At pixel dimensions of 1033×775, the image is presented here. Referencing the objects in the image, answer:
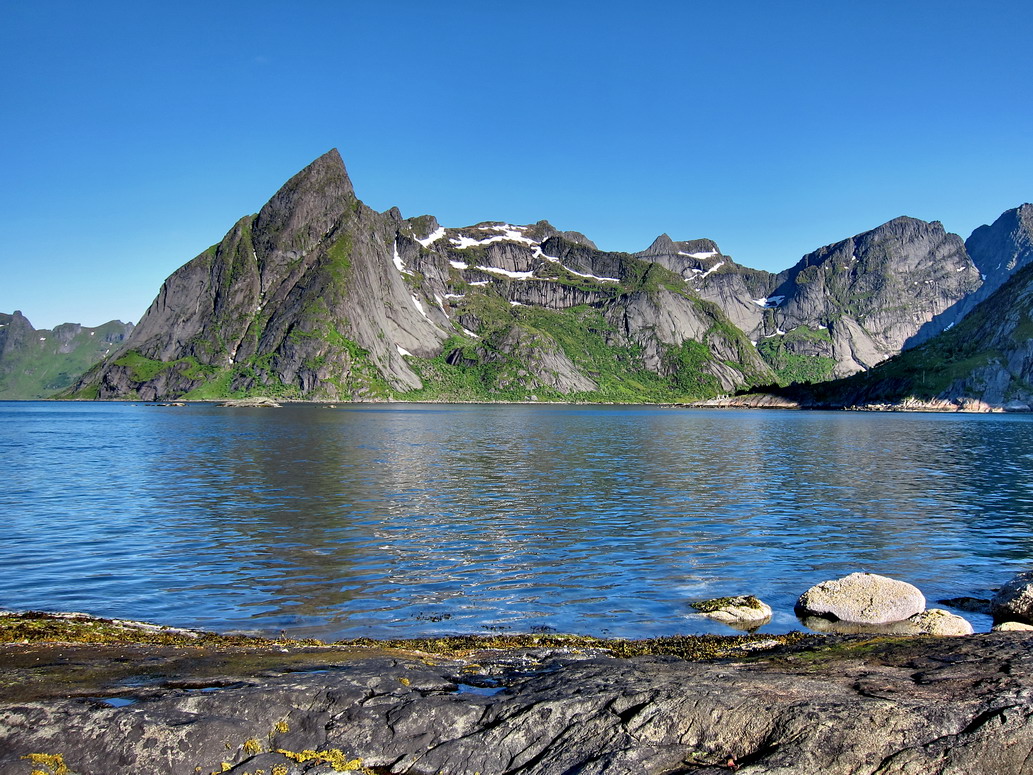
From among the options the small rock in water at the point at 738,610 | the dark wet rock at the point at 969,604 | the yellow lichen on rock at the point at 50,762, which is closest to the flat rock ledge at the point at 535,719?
the yellow lichen on rock at the point at 50,762

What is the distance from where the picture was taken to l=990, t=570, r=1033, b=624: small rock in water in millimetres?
24422

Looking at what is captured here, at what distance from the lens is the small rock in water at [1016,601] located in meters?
24.4

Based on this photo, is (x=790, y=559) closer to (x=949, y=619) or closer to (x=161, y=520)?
(x=949, y=619)

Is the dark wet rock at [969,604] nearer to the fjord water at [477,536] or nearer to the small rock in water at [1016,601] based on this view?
the small rock in water at [1016,601]

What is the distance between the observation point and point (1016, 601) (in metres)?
24.9

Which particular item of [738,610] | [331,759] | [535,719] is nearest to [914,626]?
[738,610]

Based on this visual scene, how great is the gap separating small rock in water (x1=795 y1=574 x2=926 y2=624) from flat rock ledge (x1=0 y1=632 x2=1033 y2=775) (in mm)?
9433

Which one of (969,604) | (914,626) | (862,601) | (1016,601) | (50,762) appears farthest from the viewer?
(969,604)

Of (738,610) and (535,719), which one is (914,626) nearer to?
(738,610)

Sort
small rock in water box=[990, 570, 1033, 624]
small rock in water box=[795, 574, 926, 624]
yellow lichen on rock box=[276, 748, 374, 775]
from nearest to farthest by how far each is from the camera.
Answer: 1. yellow lichen on rock box=[276, 748, 374, 775]
2. small rock in water box=[990, 570, 1033, 624]
3. small rock in water box=[795, 574, 926, 624]

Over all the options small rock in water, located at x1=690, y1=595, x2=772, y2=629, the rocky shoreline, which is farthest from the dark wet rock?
the rocky shoreline

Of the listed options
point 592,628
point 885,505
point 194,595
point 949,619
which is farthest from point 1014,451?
point 194,595

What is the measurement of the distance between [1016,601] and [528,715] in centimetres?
2076

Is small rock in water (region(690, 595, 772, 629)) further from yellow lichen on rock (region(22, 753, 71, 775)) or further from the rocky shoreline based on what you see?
yellow lichen on rock (region(22, 753, 71, 775))
